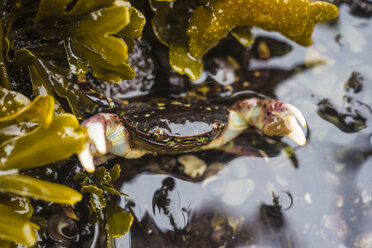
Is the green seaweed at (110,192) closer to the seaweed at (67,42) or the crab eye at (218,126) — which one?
the seaweed at (67,42)

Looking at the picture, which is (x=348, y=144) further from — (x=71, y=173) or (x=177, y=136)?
(x=71, y=173)

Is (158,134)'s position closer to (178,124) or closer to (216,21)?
(178,124)

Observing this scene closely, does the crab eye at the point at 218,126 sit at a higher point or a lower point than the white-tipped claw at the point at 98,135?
lower

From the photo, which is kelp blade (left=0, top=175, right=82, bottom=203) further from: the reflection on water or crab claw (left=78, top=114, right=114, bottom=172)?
the reflection on water

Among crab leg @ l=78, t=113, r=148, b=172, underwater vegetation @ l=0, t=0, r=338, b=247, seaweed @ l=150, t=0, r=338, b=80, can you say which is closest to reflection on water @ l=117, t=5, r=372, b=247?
crab leg @ l=78, t=113, r=148, b=172

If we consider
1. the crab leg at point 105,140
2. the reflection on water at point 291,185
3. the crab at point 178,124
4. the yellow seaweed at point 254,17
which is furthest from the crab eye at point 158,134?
the yellow seaweed at point 254,17

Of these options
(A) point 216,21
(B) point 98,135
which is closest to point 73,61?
(B) point 98,135

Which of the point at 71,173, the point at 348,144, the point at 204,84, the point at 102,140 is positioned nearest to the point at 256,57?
the point at 204,84
